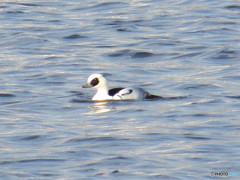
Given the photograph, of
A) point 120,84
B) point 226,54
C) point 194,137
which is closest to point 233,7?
point 226,54

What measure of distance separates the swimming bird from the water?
0.18 m

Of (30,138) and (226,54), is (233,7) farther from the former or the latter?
(30,138)

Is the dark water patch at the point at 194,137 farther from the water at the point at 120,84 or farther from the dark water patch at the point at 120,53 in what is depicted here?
the dark water patch at the point at 120,53

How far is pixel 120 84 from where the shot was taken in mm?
18391

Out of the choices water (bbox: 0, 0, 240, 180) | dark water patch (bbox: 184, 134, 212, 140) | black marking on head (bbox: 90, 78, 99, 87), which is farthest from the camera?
black marking on head (bbox: 90, 78, 99, 87)

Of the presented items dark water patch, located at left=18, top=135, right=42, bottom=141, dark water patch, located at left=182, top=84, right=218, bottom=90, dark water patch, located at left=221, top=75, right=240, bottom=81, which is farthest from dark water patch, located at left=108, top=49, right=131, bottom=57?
dark water patch, located at left=18, top=135, right=42, bottom=141

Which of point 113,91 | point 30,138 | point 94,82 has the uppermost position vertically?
point 94,82

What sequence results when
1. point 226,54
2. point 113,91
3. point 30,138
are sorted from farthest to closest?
point 226,54 → point 113,91 → point 30,138

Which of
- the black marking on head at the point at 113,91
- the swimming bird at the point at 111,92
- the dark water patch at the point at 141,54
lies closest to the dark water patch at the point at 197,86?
the swimming bird at the point at 111,92

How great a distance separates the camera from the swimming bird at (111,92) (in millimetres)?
16484

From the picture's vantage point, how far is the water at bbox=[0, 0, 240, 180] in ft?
39.8

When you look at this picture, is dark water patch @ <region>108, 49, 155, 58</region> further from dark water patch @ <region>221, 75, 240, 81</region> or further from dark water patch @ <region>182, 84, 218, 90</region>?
dark water patch @ <region>182, 84, 218, 90</region>

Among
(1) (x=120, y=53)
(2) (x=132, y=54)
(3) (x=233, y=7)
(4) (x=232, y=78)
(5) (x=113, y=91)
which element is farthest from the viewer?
(3) (x=233, y=7)

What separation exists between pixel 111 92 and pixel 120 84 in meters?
1.51
